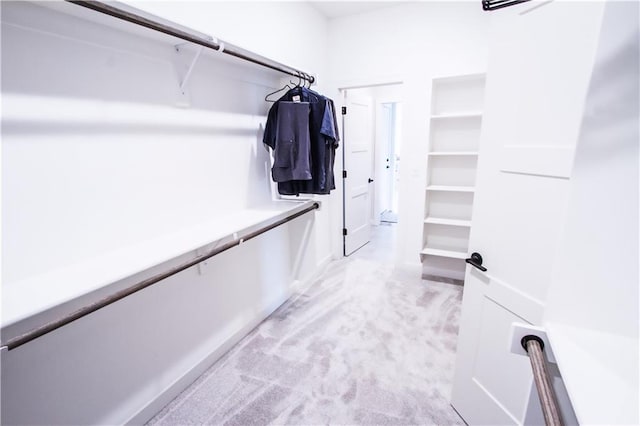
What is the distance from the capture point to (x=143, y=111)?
1458 millimetres

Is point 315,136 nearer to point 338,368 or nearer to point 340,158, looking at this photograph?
point 340,158

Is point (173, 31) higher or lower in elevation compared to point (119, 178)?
higher

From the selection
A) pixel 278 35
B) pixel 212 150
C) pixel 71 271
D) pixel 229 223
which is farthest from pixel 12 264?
pixel 278 35

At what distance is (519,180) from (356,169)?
2823 mm

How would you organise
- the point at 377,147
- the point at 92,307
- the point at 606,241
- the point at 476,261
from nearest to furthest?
the point at 606,241, the point at 92,307, the point at 476,261, the point at 377,147

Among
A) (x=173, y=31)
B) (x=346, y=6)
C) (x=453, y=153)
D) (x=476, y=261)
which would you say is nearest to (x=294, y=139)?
(x=173, y=31)

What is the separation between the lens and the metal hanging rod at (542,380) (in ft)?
2.01

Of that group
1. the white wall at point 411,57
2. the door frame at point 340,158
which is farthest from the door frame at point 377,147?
the white wall at point 411,57

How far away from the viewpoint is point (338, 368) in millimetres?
1995

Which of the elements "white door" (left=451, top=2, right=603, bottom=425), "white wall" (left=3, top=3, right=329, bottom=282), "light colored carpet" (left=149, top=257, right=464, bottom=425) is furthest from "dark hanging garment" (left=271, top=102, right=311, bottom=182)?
"light colored carpet" (left=149, top=257, right=464, bottom=425)

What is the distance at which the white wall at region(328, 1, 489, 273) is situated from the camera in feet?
9.02

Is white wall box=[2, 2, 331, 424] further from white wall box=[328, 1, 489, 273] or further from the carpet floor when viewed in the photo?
white wall box=[328, 1, 489, 273]

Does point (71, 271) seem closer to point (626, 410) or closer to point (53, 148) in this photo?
point (53, 148)

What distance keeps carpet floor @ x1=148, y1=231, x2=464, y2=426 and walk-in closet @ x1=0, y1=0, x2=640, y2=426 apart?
16 millimetres
